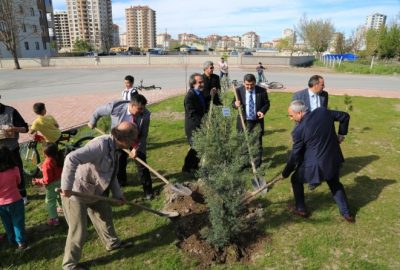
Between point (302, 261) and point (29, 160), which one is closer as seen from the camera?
point (302, 261)

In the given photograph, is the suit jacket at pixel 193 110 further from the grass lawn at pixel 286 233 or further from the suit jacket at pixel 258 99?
the grass lawn at pixel 286 233

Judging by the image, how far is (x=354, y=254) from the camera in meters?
3.98

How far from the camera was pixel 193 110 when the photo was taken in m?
5.72

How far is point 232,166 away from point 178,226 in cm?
138

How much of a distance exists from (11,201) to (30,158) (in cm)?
340

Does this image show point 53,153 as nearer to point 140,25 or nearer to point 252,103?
point 252,103

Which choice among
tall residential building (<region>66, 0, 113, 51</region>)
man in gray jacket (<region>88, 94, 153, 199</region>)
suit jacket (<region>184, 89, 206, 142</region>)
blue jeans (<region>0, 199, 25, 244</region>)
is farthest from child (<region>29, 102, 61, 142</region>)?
tall residential building (<region>66, 0, 113, 51</region>)

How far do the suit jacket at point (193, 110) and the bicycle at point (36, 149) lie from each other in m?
2.37

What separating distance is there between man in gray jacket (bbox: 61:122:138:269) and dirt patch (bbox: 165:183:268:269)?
112cm

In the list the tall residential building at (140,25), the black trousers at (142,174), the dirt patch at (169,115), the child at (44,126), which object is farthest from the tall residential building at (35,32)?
the tall residential building at (140,25)

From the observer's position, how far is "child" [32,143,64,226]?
423 cm

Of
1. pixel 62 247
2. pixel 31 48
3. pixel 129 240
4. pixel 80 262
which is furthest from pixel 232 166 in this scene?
pixel 31 48

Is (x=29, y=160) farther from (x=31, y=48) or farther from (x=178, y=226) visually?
(x=31, y=48)

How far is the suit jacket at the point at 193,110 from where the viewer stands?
223 inches
